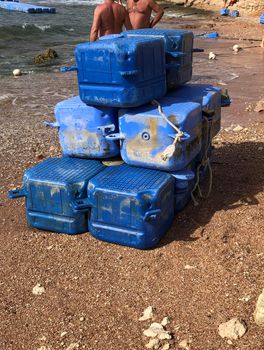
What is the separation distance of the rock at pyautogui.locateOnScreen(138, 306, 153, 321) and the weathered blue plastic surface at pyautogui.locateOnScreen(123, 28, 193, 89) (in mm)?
2104

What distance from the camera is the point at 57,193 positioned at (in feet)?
12.3

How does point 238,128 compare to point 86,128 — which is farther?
point 238,128

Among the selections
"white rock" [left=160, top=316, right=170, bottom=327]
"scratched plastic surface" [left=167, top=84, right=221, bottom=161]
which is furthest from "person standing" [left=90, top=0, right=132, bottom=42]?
"white rock" [left=160, top=316, right=170, bottom=327]

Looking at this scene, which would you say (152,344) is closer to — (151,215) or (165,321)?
(165,321)

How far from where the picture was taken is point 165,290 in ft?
10.7

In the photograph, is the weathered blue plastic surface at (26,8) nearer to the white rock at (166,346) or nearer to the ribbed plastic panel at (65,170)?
the ribbed plastic panel at (65,170)

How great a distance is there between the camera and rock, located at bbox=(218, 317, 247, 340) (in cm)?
279

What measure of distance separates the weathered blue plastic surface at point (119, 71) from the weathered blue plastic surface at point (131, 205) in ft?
1.94

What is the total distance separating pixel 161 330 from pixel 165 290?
0.42 meters

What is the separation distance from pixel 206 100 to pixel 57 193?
5.25 ft

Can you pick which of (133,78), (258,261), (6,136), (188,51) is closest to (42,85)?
(6,136)

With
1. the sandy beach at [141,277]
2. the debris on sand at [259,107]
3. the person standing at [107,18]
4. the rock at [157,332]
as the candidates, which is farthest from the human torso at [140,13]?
the rock at [157,332]

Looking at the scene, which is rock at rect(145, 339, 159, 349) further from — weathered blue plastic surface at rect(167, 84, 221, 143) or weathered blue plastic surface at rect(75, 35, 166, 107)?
weathered blue plastic surface at rect(167, 84, 221, 143)

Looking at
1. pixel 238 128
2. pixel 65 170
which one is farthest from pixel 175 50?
pixel 238 128
